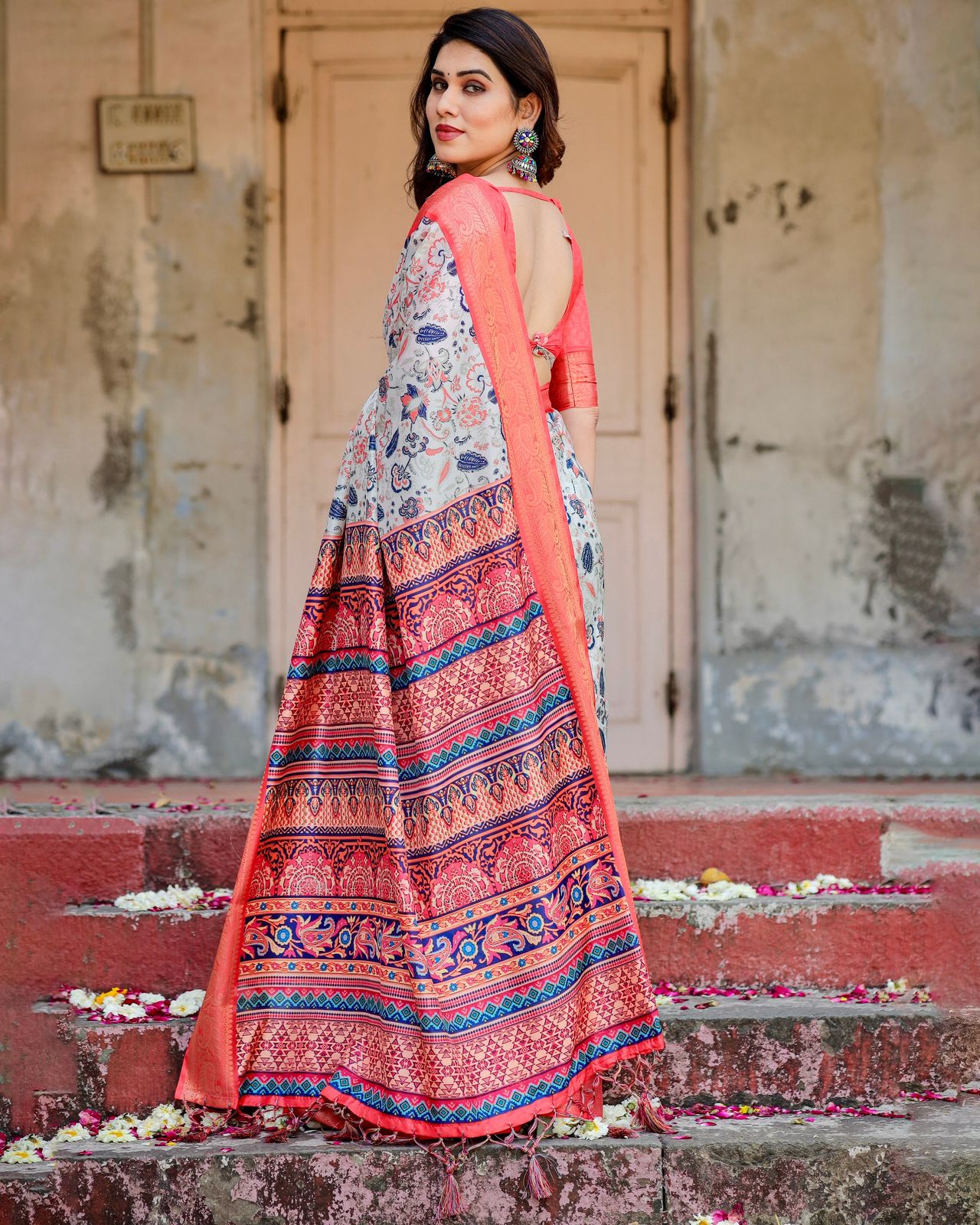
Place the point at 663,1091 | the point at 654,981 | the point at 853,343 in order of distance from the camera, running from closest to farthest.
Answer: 1. the point at 663,1091
2. the point at 654,981
3. the point at 853,343

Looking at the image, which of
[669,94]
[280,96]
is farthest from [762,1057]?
[280,96]

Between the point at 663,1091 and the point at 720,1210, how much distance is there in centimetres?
32

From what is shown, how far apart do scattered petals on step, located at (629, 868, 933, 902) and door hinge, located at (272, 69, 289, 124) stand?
308 centimetres

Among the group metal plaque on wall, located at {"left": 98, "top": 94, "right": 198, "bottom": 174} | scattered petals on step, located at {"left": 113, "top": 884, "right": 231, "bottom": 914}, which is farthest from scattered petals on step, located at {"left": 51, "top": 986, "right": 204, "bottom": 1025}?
metal plaque on wall, located at {"left": 98, "top": 94, "right": 198, "bottom": 174}

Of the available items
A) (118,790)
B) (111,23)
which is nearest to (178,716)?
(118,790)

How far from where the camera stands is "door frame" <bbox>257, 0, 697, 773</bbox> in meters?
4.96

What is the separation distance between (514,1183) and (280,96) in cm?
385

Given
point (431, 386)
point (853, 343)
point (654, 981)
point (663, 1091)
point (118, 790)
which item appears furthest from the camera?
point (853, 343)

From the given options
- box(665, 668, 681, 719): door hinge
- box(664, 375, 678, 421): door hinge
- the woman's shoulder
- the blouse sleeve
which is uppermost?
the woman's shoulder

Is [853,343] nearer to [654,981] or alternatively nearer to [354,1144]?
[654,981]

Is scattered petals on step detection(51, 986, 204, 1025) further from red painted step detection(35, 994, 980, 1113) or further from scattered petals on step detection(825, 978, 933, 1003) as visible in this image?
scattered petals on step detection(825, 978, 933, 1003)

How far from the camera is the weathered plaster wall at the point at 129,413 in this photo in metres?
4.89

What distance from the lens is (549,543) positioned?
2469mm

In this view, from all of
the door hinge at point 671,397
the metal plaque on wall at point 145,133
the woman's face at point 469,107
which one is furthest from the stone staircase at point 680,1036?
the metal plaque on wall at point 145,133
